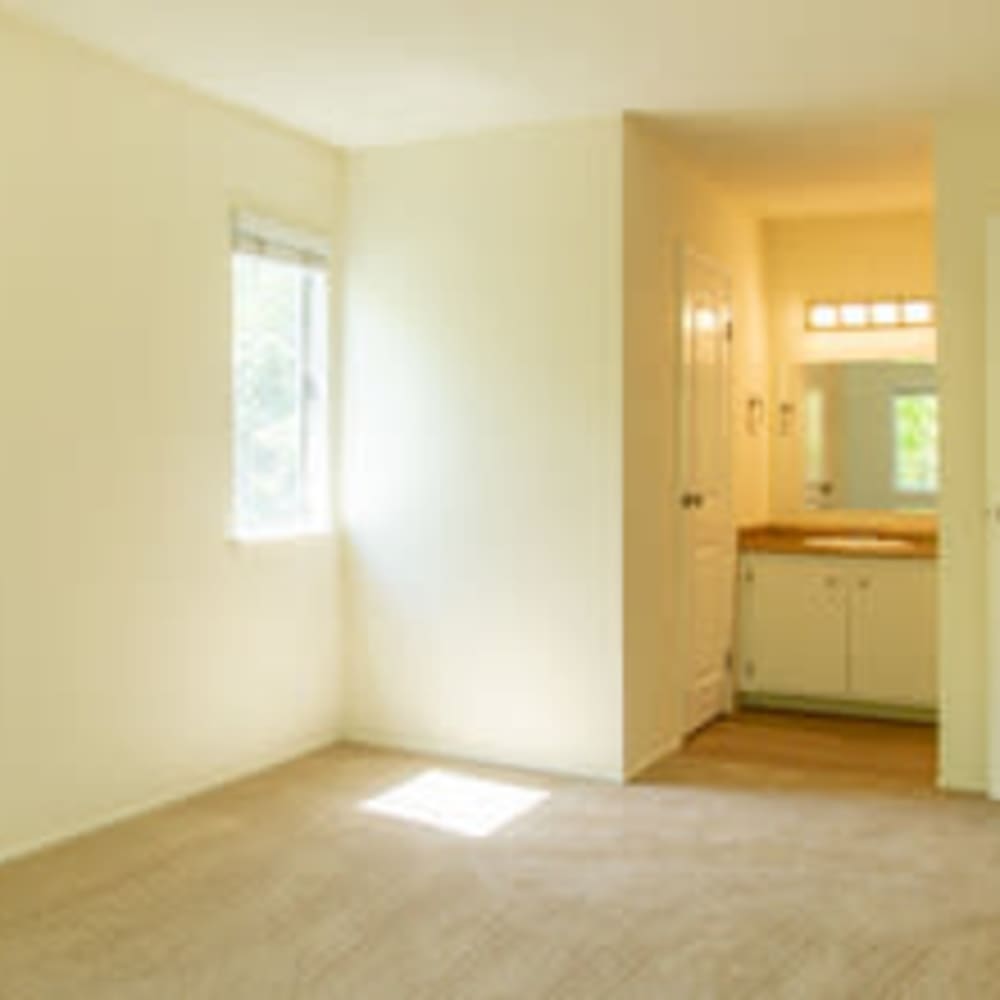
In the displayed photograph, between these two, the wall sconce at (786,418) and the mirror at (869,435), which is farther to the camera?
the wall sconce at (786,418)

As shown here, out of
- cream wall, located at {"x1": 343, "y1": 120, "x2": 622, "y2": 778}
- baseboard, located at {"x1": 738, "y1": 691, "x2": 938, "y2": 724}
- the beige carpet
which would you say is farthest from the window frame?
cream wall, located at {"x1": 343, "y1": 120, "x2": 622, "y2": 778}

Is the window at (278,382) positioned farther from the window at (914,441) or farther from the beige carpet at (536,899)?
the window at (914,441)

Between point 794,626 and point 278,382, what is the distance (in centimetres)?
272

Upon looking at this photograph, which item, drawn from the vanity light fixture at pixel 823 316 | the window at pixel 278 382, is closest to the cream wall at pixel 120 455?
the window at pixel 278 382

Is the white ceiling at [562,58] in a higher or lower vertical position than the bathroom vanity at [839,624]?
higher

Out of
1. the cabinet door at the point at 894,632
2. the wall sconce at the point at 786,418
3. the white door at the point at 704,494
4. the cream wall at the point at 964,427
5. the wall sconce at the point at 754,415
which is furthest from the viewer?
the wall sconce at the point at 786,418

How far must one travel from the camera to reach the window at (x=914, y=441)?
618 cm

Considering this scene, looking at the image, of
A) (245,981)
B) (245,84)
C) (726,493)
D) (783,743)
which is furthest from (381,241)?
(245,981)

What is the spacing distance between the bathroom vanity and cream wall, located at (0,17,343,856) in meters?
2.36

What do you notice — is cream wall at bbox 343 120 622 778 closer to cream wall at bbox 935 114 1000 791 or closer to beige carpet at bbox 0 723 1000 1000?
beige carpet at bbox 0 723 1000 1000

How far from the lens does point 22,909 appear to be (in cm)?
335

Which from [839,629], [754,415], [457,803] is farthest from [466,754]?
[754,415]

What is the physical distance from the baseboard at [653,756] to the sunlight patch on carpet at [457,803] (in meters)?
0.39

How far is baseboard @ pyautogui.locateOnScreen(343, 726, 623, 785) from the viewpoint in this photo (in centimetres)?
472
